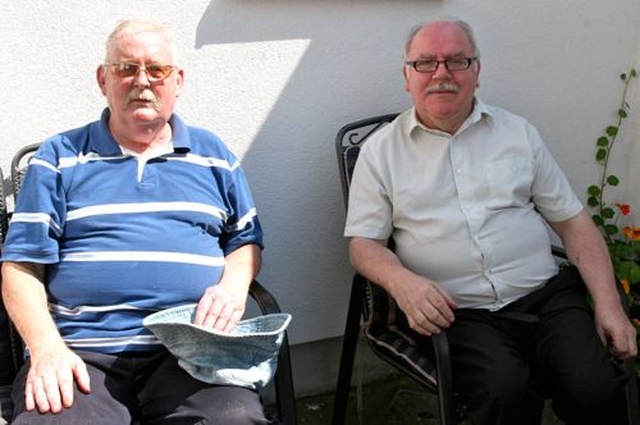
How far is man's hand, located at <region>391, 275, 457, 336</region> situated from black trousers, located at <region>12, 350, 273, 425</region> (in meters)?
0.58

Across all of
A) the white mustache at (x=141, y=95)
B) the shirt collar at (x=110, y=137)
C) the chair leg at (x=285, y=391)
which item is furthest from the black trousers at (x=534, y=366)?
the white mustache at (x=141, y=95)

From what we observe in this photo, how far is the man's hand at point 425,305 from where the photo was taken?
2471 mm

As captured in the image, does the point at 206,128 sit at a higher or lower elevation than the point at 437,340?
higher

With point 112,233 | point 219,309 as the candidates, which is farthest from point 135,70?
point 219,309

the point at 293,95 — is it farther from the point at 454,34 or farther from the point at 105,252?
the point at 105,252

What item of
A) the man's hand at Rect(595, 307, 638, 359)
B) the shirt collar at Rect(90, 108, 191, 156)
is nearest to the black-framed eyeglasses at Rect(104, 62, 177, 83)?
the shirt collar at Rect(90, 108, 191, 156)

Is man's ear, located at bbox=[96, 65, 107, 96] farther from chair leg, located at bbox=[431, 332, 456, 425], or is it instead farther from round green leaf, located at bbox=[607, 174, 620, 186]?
round green leaf, located at bbox=[607, 174, 620, 186]

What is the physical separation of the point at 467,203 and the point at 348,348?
0.75 m

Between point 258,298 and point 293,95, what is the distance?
0.95 meters

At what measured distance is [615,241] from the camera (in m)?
3.94

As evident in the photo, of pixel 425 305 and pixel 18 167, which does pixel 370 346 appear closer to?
pixel 425 305

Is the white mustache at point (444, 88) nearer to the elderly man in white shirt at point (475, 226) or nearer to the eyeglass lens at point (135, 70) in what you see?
the elderly man in white shirt at point (475, 226)

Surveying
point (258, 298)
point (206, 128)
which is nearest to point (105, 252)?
point (258, 298)

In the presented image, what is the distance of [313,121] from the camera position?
3.20 metres
